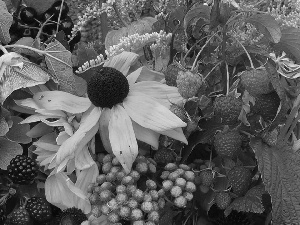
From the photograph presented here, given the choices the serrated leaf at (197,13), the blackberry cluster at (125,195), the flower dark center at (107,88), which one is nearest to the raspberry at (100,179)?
the blackberry cluster at (125,195)

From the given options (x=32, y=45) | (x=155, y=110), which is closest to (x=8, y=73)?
(x=32, y=45)

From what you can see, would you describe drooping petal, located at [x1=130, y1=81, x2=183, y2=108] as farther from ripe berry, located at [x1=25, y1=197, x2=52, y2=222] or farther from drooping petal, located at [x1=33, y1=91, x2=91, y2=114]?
ripe berry, located at [x1=25, y1=197, x2=52, y2=222]

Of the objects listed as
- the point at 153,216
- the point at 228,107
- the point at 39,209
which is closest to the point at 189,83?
the point at 228,107

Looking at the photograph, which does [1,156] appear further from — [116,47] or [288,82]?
[288,82]

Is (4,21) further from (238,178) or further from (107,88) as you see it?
(238,178)

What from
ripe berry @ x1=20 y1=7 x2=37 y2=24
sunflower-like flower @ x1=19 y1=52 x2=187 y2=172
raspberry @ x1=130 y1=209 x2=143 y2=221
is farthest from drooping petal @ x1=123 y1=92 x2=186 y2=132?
ripe berry @ x1=20 y1=7 x2=37 y2=24
